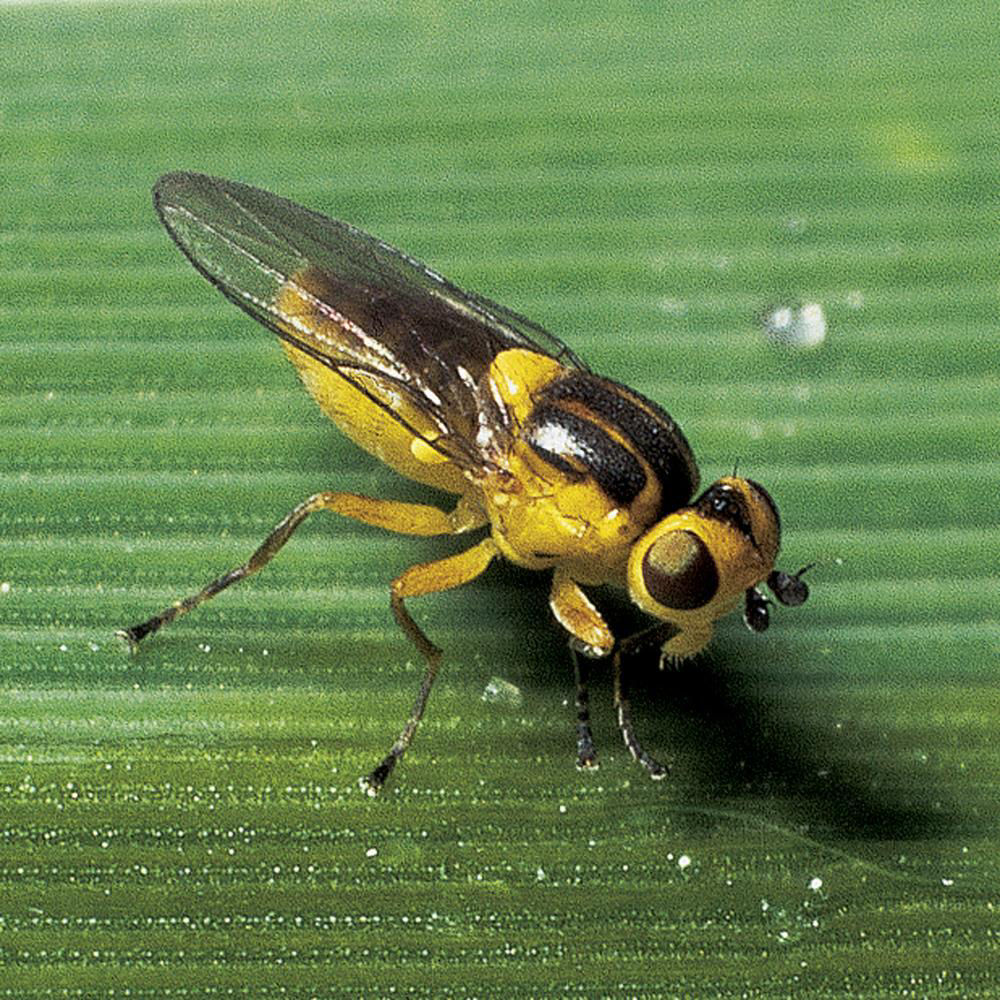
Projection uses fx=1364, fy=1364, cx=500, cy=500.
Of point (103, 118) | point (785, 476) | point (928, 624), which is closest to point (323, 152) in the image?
point (103, 118)

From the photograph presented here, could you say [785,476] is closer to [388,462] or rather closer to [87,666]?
[388,462]

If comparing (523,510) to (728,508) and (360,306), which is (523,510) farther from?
(360,306)

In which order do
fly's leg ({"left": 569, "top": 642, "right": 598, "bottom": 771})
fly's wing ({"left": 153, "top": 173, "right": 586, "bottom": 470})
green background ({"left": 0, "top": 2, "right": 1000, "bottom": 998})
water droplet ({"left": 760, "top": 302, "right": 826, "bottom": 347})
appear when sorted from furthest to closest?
water droplet ({"left": 760, "top": 302, "right": 826, "bottom": 347}) < fly's wing ({"left": 153, "top": 173, "right": 586, "bottom": 470}) < fly's leg ({"left": 569, "top": 642, "right": 598, "bottom": 771}) < green background ({"left": 0, "top": 2, "right": 1000, "bottom": 998})

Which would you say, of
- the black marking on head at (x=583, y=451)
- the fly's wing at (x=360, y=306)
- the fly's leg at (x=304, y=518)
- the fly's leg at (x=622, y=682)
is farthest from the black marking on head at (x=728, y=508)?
the fly's leg at (x=304, y=518)

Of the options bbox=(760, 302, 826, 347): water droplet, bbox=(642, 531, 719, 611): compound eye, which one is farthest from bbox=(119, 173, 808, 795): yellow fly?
bbox=(760, 302, 826, 347): water droplet

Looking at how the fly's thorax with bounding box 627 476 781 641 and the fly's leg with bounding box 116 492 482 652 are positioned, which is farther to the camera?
the fly's leg with bounding box 116 492 482 652

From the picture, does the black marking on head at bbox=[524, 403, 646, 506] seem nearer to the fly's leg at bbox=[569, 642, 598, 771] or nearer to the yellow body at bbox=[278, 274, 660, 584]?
the yellow body at bbox=[278, 274, 660, 584]

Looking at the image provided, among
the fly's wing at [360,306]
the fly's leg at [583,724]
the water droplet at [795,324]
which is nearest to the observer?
the fly's leg at [583,724]

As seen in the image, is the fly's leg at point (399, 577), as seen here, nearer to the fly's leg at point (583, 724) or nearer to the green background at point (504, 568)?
the green background at point (504, 568)
